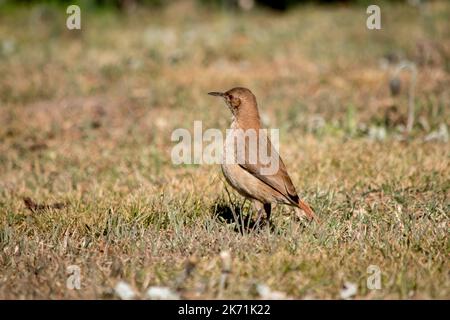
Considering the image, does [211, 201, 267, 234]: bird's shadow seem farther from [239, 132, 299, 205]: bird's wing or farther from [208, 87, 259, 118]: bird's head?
[208, 87, 259, 118]: bird's head

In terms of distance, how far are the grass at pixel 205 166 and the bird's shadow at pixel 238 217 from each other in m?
0.04

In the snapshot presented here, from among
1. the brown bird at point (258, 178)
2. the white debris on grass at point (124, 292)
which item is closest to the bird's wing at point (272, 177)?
the brown bird at point (258, 178)

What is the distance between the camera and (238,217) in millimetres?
4418

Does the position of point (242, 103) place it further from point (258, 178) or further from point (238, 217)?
point (238, 217)

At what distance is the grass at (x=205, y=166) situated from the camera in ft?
11.6

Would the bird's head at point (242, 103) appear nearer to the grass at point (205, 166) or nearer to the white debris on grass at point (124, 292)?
the grass at point (205, 166)

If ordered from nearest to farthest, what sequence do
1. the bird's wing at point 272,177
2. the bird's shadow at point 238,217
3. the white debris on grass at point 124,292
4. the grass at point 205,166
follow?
the white debris on grass at point 124,292, the grass at point 205,166, the bird's wing at point 272,177, the bird's shadow at point 238,217

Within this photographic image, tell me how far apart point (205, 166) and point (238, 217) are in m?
1.49

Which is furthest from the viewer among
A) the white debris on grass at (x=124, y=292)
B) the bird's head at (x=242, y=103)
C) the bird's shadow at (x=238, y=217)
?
the bird's head at (x=242, y=103)

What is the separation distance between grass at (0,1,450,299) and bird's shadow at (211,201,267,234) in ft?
0.12

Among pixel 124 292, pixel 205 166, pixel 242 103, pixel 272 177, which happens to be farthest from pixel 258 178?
pixel 205 166

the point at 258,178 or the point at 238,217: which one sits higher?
the point at 258,178

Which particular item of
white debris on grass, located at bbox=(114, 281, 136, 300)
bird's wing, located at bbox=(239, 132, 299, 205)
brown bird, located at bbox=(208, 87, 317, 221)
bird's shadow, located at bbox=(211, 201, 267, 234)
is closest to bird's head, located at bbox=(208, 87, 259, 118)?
brown bird, located at bbox=(208, 87, 317, 221)
